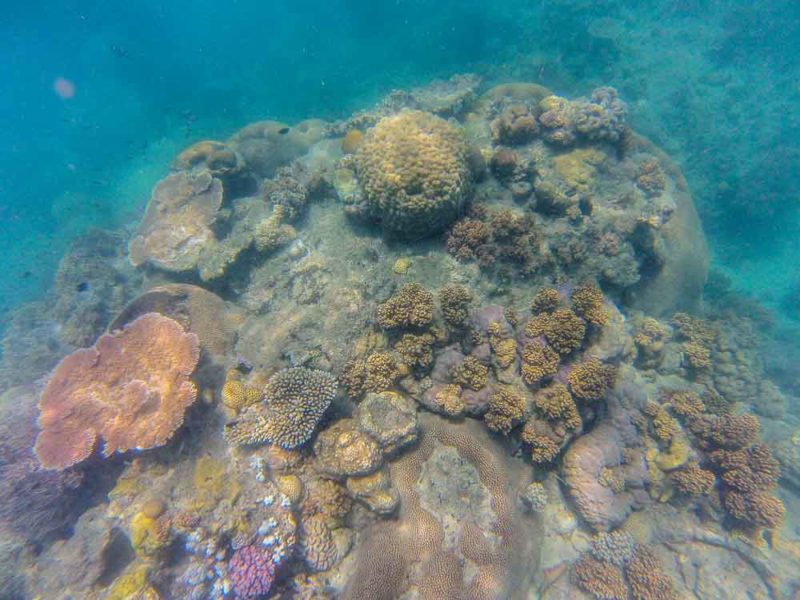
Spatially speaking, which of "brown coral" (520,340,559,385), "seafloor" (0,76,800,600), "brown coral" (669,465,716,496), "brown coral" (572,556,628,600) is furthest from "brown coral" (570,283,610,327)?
"brown coral" (572,556,628,600)

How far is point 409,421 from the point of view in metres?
6.25

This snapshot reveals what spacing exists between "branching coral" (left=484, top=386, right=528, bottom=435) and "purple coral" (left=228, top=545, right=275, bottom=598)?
4152 mm

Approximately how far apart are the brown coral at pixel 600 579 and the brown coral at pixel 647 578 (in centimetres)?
20

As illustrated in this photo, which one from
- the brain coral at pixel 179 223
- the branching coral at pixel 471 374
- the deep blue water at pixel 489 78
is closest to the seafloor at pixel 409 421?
the branching coral at pixel 471 374

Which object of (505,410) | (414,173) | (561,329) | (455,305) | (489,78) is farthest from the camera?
(489,78)

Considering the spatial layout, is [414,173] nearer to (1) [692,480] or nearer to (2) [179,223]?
(2) [179,223]

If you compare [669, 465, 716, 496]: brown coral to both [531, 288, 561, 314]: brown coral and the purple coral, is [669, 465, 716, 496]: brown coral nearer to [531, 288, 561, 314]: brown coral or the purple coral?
[531, 288, 561, 314]: brown coral

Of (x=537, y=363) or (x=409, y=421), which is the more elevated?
(x=537, y=363)

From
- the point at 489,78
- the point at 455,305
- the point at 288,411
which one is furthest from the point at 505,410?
the point at 489,78

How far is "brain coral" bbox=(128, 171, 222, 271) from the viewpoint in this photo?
10.2 m

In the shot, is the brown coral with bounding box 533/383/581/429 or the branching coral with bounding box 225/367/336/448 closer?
the branching coral with bounding box 225/367/336/448

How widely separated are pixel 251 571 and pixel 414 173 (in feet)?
24.9

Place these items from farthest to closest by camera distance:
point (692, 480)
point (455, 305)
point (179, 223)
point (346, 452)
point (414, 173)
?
1. point (179, 223)
2. point (414, 173)
3. point (692, 480)
4. point (455, 305)
5. point (346, 452)

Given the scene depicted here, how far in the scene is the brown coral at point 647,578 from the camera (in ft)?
21.9
